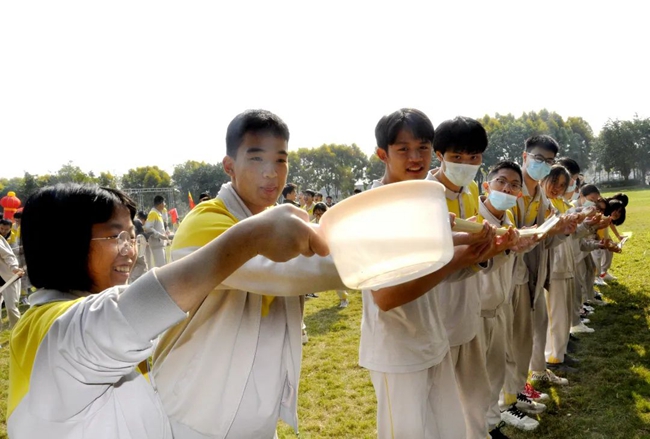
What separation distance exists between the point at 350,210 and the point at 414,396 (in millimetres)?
1827

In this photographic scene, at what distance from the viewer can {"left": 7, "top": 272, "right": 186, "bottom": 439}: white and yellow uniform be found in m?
0.93

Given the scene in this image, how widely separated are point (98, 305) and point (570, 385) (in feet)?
17.8

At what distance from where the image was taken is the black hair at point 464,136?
306cm

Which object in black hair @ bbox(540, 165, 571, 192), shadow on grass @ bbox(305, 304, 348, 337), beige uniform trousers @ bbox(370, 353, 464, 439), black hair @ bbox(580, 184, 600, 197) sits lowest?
shadow on grass @ bbox(305, 304, 348, 337)

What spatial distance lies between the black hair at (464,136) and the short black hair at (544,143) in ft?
6.52

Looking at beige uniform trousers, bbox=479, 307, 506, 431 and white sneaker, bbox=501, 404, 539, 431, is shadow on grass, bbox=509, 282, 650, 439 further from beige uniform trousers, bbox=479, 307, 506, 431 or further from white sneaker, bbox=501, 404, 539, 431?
beige uniform trousers, bbox=479, 307, 506, 431

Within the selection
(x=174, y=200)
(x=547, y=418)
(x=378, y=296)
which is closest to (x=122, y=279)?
(x=378, y=296)

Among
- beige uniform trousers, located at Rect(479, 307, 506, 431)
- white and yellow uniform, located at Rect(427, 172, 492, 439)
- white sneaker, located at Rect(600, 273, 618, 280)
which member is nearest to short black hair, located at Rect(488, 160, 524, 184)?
white and yellow uniform, located at Rect(427, 172, 492, 439)

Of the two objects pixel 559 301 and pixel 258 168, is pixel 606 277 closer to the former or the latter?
pixel 559 301

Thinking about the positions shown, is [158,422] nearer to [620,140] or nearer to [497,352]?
[497,352]

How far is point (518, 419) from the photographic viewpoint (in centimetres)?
411

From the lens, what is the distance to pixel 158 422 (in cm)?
134

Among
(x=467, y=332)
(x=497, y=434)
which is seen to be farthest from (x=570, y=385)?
(x=467, y=332)

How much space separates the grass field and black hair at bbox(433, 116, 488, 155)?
2689 millimetres
